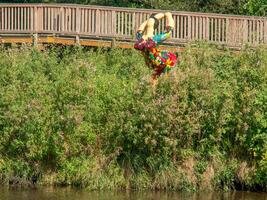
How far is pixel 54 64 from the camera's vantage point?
27.0 meters

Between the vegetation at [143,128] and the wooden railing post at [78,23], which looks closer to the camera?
the vegetation at [143,128]

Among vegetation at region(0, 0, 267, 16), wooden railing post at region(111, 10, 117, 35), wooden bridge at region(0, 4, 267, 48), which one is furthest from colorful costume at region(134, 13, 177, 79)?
vegetation at region(0, 0, 267, 16)

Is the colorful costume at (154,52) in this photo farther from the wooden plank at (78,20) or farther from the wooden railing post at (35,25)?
the wooden railing post at (35,25)

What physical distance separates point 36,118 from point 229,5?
11861 millimetres

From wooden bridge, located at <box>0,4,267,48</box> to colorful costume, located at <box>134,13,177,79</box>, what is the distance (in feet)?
7.61

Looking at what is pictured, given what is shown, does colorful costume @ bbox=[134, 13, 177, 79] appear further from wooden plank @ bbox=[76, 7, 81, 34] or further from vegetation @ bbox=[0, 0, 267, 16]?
vegetation @ bbox=[0, 0, 267, 16]

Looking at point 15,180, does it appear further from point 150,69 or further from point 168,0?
point 168,0

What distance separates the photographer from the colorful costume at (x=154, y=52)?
83.7 feet

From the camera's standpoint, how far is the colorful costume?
83.7ft

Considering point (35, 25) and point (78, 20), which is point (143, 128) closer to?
point (78, 20)

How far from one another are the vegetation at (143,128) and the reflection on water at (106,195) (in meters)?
0.32

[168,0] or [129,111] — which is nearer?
[129,111]

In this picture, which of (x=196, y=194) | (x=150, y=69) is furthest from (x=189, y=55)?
(x=196, y=194)

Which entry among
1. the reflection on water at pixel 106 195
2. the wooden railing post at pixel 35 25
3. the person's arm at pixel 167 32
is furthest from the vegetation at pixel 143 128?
the wooden railing post at pixel 35 25
